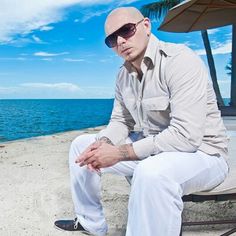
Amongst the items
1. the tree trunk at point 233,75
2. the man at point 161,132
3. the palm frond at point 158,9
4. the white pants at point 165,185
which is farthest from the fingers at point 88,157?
the palm frond at point 158,9

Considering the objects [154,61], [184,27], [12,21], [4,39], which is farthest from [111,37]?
[4,39]

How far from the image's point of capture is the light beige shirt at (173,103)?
1366 mm

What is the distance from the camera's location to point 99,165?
149 cm

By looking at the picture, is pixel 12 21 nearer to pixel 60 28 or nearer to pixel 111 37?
pixel 60 28

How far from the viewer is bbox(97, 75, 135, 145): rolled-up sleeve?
1841 millimetres

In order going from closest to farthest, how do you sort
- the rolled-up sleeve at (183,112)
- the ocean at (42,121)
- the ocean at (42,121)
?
1. the rolled-up sleeve at (183,112)
2. the ocean at (42,121)
3. the ocean at (42,121)

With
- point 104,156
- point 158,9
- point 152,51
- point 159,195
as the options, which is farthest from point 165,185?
point 158,9

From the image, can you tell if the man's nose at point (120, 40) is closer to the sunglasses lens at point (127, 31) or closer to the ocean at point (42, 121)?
the sunglasses lens at point (127, 31)

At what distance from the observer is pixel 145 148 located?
1403 millimetres

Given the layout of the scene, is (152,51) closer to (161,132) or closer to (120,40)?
(120,40)

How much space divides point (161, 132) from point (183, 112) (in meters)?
0.12

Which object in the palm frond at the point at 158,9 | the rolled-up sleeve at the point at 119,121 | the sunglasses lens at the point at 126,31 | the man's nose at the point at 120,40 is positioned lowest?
the rolled-up sleeve at the point at 119,121

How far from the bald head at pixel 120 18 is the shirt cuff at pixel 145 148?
19.4 inches

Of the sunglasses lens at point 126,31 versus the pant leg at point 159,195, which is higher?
the sunglasses lens at point 126,31
